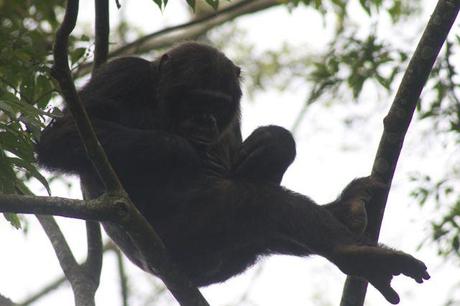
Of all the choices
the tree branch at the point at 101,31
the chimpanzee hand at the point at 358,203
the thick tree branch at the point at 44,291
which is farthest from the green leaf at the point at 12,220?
the thick tree branch at the point at 44,291

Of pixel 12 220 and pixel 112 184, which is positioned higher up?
pixel 112 184

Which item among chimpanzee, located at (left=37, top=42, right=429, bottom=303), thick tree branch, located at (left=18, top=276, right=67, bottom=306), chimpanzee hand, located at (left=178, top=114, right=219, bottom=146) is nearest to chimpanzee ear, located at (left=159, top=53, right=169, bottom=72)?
chimpanzee, located at (left=37, top=42, right=429, bottom=303)

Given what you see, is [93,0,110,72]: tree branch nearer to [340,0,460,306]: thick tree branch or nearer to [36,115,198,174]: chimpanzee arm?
[36,115,198,174]: chimpanzee arm

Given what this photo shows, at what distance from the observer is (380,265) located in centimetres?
548

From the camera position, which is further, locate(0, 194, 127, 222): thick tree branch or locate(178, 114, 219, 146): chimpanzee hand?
locate(178, 114, 219, 146): chimpanzee hand

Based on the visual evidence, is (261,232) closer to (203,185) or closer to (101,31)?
(203,185)

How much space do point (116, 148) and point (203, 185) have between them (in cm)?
74

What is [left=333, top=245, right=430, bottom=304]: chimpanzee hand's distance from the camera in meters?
5.45

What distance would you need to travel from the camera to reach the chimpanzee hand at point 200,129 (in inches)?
249

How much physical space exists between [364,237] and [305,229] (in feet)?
1.46

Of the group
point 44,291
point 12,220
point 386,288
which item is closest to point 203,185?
point 12,220

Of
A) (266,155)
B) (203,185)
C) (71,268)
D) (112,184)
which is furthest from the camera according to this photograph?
(71,268)

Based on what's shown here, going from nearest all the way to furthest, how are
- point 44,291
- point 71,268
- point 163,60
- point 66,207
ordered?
1. point 66,207
2. point 71,268
3. point 163,60
4. point 44,291

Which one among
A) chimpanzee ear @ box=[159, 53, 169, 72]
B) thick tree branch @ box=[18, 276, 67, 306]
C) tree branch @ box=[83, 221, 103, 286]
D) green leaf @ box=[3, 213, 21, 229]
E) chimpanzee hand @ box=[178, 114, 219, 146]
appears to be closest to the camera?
green leaf @ box=[3, 213, 21, 229]
